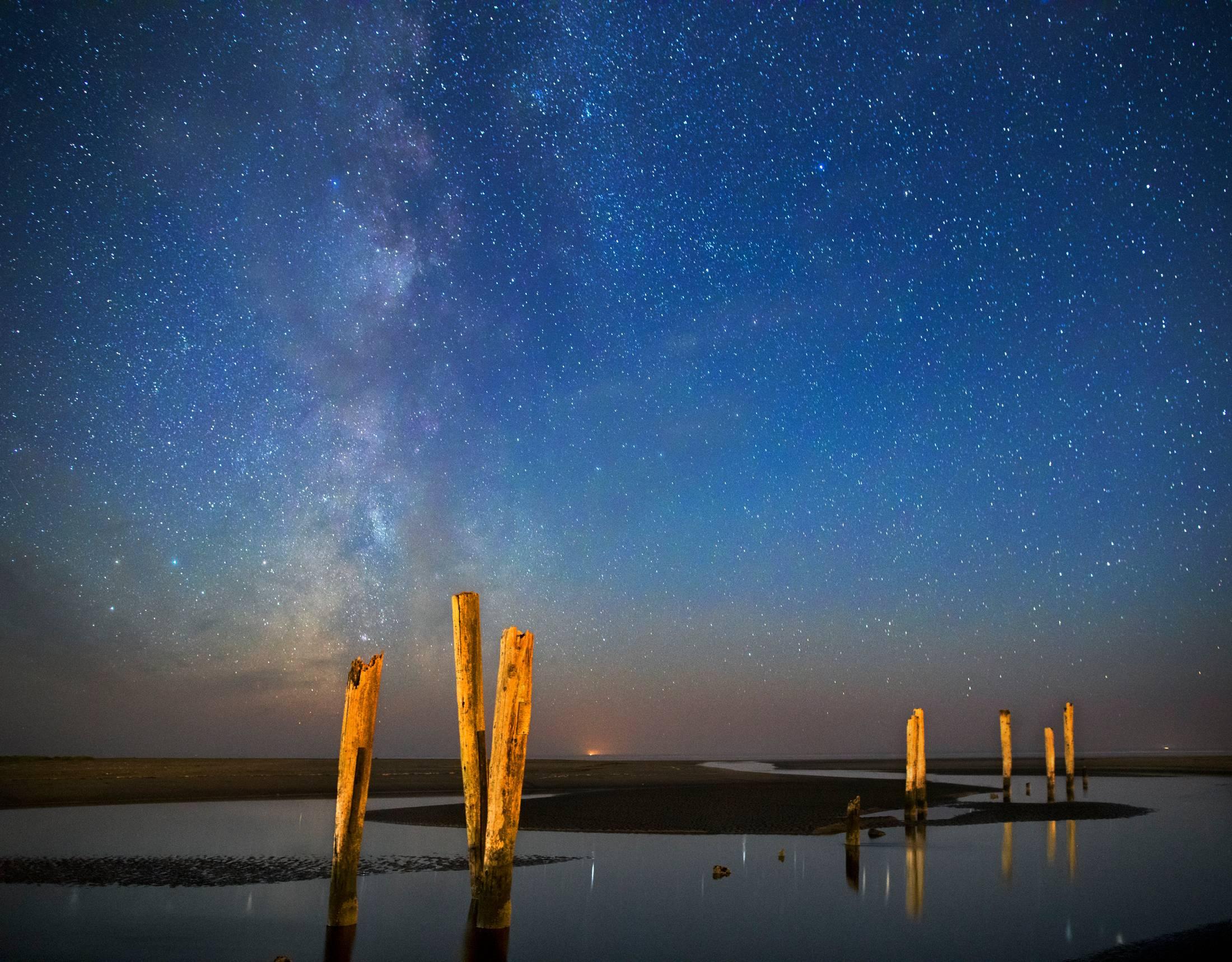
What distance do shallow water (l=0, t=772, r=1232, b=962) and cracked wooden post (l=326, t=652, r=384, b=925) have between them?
4.27ft

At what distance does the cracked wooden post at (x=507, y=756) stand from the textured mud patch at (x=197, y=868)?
23.2 feet

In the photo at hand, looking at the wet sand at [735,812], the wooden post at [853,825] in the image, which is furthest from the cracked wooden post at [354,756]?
the wet sand at [735,812]

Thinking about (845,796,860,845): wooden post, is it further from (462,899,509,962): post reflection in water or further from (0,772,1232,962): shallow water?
(462,899,509,962): post reflection in water

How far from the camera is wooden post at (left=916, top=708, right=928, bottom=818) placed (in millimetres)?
23922

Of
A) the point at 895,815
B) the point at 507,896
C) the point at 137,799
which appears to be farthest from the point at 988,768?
the point at 507,896

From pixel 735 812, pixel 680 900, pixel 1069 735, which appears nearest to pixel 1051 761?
pixel 1069 735

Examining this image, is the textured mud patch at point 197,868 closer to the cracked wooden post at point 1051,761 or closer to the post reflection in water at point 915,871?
the post reflection in water at point 915,871

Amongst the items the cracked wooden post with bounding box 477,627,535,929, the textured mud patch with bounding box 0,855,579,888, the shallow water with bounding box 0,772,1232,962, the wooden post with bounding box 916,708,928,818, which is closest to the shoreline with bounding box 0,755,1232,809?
the wooden post with bounding box 916,708,928,818

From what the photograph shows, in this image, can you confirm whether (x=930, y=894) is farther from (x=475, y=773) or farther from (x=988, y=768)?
(x=988, y=768)

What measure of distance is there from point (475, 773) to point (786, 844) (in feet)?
39.1

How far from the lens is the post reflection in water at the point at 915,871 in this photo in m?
14.1

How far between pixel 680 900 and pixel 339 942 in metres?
5.83

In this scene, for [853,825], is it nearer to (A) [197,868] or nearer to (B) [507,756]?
→ (B) [507,756]

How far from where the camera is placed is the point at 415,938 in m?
11.6
